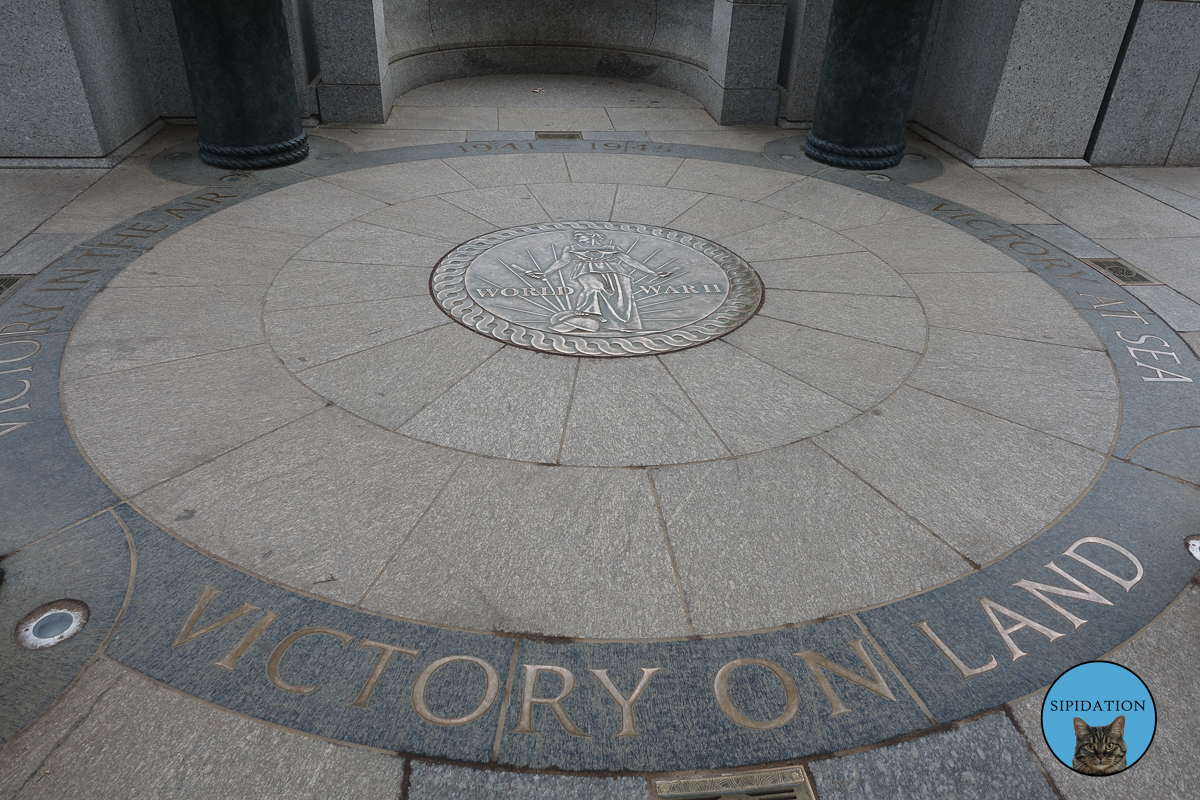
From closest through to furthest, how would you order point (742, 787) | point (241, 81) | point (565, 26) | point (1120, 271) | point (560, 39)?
point (742, 787) → point (1120, 271) → point (241, 81) → point (565, 26) → point (560, 39)

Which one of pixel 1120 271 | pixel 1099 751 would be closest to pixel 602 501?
pixel 1099 751

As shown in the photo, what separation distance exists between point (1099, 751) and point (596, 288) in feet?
13.2

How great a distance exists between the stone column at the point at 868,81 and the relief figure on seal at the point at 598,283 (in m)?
3.85

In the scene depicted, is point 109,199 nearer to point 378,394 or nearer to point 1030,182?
point 378,394

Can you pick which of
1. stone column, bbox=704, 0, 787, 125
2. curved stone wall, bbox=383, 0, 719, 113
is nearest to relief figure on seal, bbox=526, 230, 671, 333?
stone column, bbox=704, 0, 787, 125

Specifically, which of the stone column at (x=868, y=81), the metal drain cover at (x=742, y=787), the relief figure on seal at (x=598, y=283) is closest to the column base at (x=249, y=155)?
the relief figure on seal at (x=598, y=283)

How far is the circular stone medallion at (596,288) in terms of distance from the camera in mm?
5113

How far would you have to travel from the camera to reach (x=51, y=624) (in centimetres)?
302

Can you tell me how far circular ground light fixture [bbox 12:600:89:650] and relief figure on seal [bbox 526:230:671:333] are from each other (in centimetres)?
309

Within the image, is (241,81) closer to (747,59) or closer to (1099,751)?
(747,59)

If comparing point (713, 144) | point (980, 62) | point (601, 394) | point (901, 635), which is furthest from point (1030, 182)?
point (901, 635)

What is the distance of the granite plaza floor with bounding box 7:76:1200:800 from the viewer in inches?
105

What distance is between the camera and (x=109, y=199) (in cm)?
709

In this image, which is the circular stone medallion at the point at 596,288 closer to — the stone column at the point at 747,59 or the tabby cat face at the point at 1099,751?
the tabby cat face at the point at 1099,751
